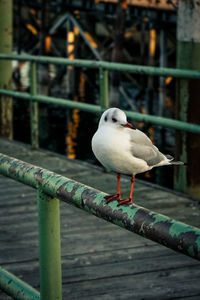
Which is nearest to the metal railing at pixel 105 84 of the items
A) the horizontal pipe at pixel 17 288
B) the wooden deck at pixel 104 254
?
the wooden deck at pixel 104 254

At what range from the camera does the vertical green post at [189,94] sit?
5.70m

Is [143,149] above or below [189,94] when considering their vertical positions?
above

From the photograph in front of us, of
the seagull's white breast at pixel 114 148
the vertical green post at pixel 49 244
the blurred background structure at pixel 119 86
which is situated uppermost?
the seagull's white breast at pixel 114 148

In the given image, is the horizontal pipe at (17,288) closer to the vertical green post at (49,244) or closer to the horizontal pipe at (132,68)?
the vertical green post at (49,244)

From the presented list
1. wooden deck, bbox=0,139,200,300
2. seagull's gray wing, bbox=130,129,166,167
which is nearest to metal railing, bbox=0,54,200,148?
wooden deck, bbox=0,139,200,300

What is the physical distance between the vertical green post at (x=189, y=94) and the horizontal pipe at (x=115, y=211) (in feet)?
10.6

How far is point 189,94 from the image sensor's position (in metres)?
5.73

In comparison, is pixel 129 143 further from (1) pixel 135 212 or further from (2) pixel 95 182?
(2) pixel 95 182

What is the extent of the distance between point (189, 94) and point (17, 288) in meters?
3.43

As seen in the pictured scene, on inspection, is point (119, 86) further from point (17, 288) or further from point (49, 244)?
point (49, 244)

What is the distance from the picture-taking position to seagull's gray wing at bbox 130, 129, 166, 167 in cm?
302

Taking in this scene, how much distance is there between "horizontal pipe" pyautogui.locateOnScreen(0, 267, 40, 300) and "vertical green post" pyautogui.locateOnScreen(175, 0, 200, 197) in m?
3.26

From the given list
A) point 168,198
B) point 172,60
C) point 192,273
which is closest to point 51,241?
point 192,273

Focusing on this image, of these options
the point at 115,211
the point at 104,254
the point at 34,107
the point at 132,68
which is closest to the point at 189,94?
the point at 132,68
